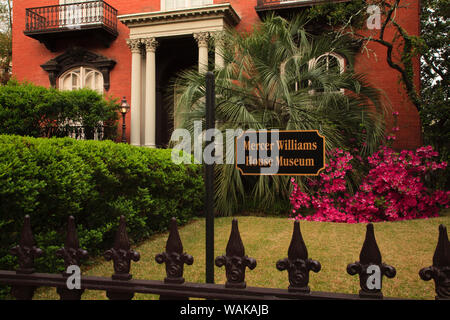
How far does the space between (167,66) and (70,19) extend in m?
4.87

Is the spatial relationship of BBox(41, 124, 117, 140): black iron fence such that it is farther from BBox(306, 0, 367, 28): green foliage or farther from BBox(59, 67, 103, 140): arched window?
BBox(306, 0, 367, 28): green foliage

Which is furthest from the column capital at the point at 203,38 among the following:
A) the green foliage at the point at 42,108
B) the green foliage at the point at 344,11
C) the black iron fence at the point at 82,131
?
the black iron fence at the point at 82,131

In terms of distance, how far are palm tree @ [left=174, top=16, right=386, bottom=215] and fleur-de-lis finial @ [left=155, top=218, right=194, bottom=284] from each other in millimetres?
5781

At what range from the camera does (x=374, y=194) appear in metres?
7.89

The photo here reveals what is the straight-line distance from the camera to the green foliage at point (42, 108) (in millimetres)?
12305

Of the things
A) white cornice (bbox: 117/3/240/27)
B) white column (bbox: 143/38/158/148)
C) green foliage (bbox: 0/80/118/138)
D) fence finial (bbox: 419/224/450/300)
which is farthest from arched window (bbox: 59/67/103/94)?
fence finial (bbox: 419/224/450/300)

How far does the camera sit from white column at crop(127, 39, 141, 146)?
1477 cm

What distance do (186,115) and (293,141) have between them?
6.36 metres

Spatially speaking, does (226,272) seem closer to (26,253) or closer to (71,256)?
(71,256)

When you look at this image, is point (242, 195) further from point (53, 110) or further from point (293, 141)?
point (53, 110)

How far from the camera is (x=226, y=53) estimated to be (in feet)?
29.9

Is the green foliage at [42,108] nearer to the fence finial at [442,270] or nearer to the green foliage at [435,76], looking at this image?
the green foliage at [435,76]

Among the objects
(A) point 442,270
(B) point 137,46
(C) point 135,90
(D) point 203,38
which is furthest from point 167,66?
(A) point 442,270
